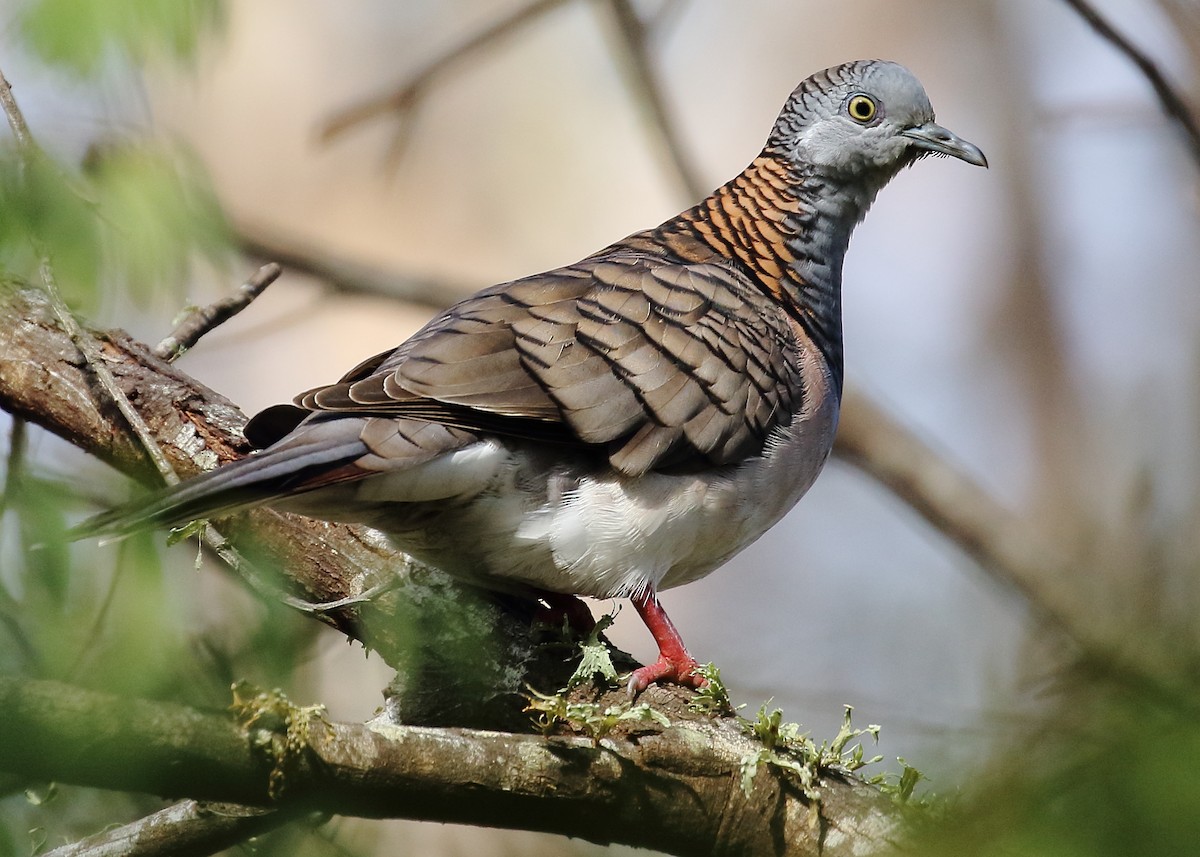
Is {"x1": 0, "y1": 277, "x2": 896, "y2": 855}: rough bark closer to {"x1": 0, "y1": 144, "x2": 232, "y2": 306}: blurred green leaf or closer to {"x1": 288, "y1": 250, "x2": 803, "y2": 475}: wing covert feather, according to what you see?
{"x1": 288, "y1": 250, "x2": 803, "y2": 475}: wing covert feather

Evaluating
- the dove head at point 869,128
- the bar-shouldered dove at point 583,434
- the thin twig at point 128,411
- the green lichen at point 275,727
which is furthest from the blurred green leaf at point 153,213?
the dove head at point 869,128

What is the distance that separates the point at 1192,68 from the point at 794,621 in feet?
15.3

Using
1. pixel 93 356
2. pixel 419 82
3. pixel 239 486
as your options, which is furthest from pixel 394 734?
pixel 419 82

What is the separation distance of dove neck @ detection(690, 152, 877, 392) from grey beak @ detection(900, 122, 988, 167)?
0.24m

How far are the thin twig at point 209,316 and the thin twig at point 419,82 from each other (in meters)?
2.38

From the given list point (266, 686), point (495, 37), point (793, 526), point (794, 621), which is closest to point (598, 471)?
point (266, 686)

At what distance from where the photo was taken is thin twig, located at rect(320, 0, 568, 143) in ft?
19.7

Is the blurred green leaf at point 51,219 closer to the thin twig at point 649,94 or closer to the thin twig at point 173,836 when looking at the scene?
the thin twig at point 173,836

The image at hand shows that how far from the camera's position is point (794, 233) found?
4234 millimetres

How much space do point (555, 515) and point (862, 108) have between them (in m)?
2.01

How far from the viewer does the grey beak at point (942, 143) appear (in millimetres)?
4301

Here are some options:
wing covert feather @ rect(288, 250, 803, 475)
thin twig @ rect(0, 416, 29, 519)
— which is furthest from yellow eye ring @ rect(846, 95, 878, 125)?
thin twig @ rect(0, 416, 29, 519)

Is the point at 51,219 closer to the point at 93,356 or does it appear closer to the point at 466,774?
the point at 466,774

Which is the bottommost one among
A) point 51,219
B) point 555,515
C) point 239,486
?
point 555,515
